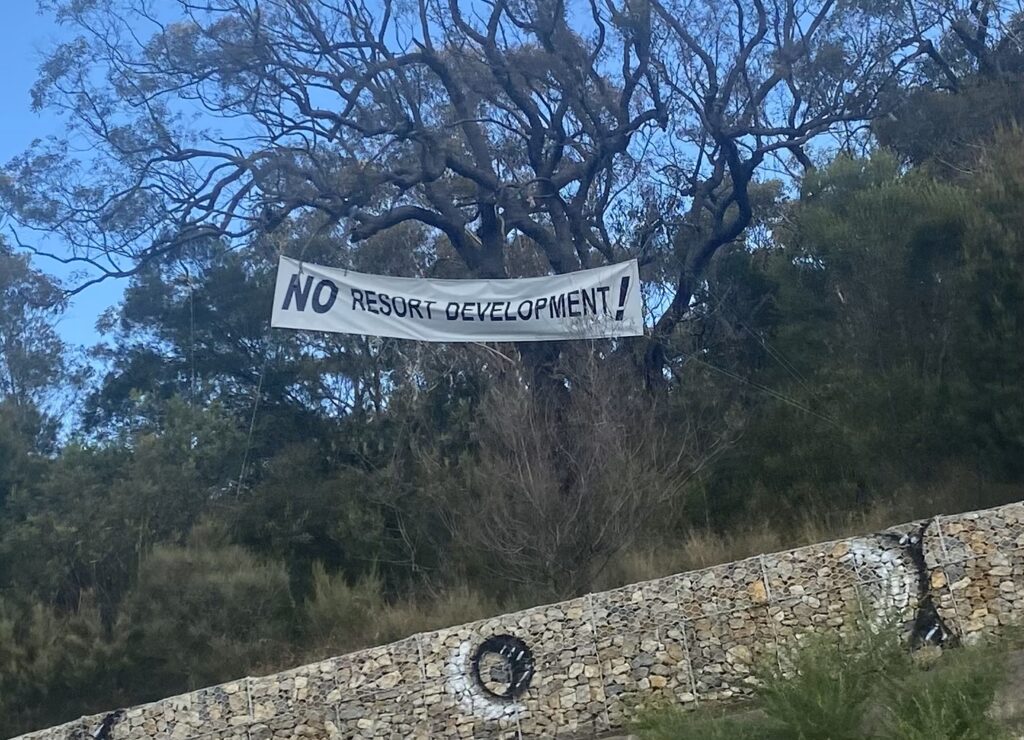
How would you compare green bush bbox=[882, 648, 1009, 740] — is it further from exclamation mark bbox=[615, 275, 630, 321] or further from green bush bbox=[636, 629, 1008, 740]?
exclamation mark bbox=[615, 275, 630, 321]

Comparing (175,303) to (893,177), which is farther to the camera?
(175,303)

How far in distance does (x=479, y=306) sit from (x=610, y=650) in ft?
22.6

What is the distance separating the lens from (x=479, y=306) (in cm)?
1828

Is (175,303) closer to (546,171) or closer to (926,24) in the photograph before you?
(546,171)

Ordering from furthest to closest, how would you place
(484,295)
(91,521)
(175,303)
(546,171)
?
(175,303) < (546,171) < (91,521) < (484,295)

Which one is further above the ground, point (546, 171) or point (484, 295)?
point (546, 171)

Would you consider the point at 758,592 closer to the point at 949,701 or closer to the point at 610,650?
the point at 610,650

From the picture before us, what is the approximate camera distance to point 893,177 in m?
19.8

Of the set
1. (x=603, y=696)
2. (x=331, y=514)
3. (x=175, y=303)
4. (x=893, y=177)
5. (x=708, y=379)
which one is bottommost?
(x=603, y=696)

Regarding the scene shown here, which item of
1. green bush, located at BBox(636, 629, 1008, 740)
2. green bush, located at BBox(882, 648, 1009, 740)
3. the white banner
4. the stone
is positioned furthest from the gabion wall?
the white banner

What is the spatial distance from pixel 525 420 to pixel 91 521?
7.80 meters

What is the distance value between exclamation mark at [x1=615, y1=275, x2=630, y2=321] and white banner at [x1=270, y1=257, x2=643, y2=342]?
0.01m

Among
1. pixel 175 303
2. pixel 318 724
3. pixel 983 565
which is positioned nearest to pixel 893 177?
pixel 983 565

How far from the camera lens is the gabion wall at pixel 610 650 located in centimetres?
1254
